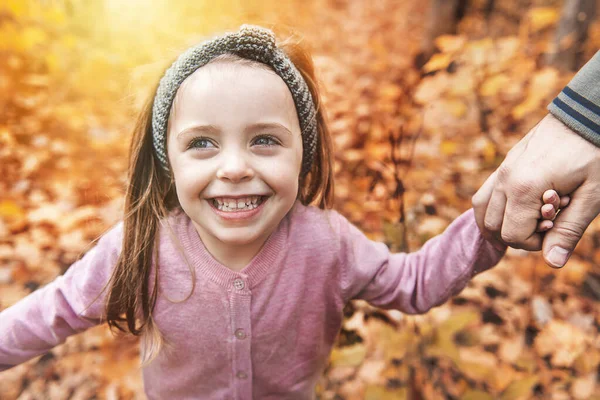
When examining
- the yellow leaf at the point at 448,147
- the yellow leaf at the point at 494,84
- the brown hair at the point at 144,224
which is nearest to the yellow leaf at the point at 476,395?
the brown hair at the point at 144,224

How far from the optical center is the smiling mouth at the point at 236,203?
1257 mm

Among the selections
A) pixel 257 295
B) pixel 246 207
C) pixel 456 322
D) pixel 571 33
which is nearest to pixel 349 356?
pixel 456 322

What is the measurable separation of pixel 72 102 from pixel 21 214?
144 cm

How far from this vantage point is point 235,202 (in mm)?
1256

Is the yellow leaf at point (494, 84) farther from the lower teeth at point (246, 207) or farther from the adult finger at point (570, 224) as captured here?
the lower teeth at point (246, 207)

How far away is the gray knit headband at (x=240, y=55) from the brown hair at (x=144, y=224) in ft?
0.31

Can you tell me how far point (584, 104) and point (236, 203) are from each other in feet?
2.81

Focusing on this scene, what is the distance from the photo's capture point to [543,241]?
1.15m

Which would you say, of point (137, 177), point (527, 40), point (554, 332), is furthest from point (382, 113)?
point (137, 177)

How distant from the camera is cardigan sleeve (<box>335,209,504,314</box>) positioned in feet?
4.57

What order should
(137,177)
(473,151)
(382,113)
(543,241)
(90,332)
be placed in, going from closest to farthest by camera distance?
(543,241) < (137,177) < (90,332) < (473,151) < (382,113)

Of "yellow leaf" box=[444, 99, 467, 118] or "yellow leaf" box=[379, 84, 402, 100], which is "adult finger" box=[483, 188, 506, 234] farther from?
"yellow leaf" box=[379, 84, 402, 100]

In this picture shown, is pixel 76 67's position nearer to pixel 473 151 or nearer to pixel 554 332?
pixel 473 151

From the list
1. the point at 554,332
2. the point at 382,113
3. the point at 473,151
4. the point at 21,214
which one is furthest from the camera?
the point at 382,113
